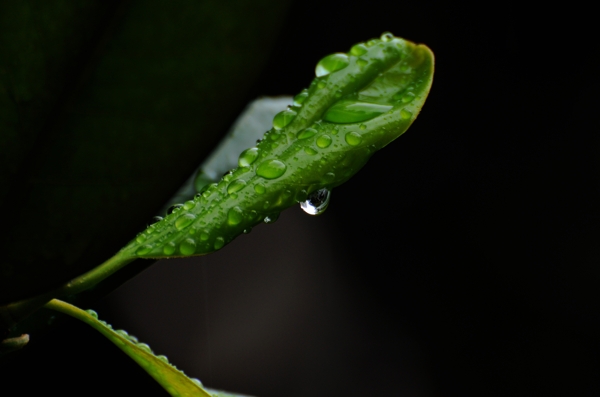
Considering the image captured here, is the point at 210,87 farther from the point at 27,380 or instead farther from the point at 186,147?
the point at 27,380

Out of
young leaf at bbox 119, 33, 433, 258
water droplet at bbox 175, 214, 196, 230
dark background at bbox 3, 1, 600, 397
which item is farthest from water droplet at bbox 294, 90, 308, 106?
dark background at bbox 3, 1, 600, 397

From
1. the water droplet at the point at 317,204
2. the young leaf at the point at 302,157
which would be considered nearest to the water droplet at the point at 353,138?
the young leaf at the point at 302,157

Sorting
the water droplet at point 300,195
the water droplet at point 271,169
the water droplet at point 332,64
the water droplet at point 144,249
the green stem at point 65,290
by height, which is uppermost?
the water droplet at point 332,64

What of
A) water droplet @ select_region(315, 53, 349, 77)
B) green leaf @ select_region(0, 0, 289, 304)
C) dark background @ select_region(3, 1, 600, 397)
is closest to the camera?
green leaf @ select_region(0, 0, 289, 304)

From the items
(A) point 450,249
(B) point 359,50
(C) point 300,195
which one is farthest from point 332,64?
(A) point 450,249

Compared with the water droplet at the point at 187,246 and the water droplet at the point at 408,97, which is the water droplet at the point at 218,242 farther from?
the water droplet at the point at 408,97

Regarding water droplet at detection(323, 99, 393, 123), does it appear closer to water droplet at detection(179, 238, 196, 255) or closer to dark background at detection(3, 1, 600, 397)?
water droplet at detection(179, 238, 196, 255)
